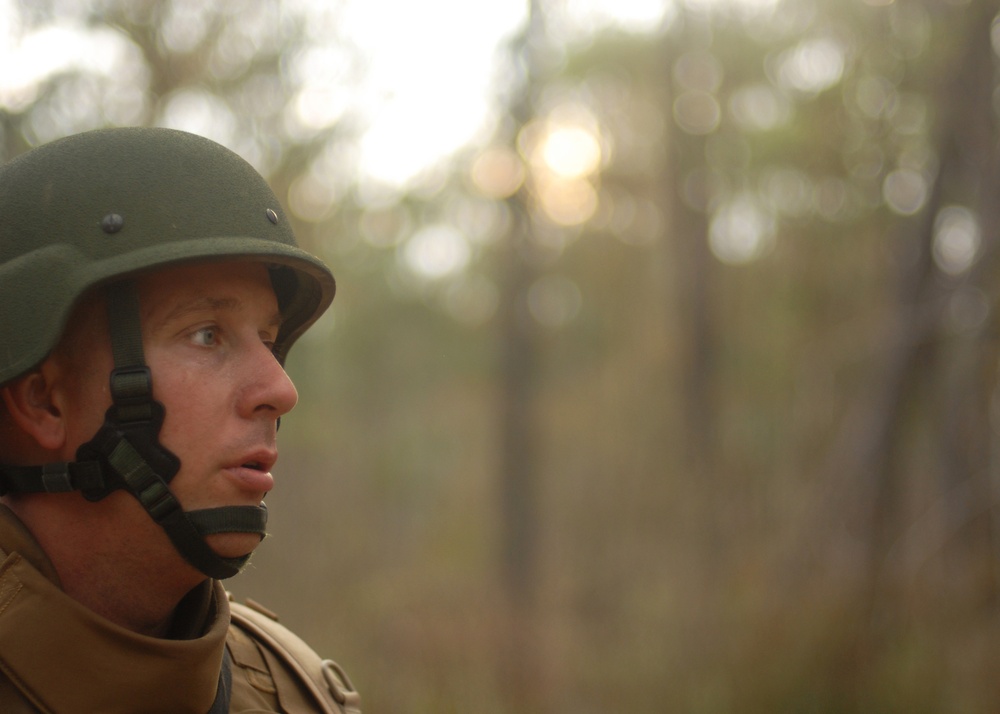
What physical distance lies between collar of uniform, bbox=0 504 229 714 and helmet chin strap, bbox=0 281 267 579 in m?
0.18

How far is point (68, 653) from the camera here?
5.98 ft

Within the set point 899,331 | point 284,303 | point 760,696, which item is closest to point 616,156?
point 899,331

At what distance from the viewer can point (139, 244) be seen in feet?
6.41

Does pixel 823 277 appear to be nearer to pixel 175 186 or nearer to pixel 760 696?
pixel 760 696

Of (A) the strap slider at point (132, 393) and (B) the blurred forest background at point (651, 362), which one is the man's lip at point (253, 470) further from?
(B) the blurred forest background at point (651, 362)

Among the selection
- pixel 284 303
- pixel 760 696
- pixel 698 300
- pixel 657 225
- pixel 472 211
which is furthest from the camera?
pixel 657 225

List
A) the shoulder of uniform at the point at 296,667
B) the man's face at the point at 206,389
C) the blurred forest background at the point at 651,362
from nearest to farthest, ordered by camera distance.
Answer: the man's face at the point at 206,389 < the shoulder of uniform at the point at 296,667 < the blurred forest background at the point at 651,362

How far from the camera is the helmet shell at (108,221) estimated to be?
1899 mm

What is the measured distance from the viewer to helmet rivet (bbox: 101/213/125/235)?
6.47 ft

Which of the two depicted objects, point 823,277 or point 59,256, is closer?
point 59,256

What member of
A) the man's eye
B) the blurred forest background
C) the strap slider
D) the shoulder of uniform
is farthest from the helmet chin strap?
the blurred forest background

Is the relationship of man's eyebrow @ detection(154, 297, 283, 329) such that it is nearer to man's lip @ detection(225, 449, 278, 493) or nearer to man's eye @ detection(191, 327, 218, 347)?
man's eye @ detection(191, 327, 218, 347)

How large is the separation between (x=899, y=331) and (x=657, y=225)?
13.7 meters

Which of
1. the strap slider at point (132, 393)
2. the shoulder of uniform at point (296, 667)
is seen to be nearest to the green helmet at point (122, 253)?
the strap slider at point (132, 393)
